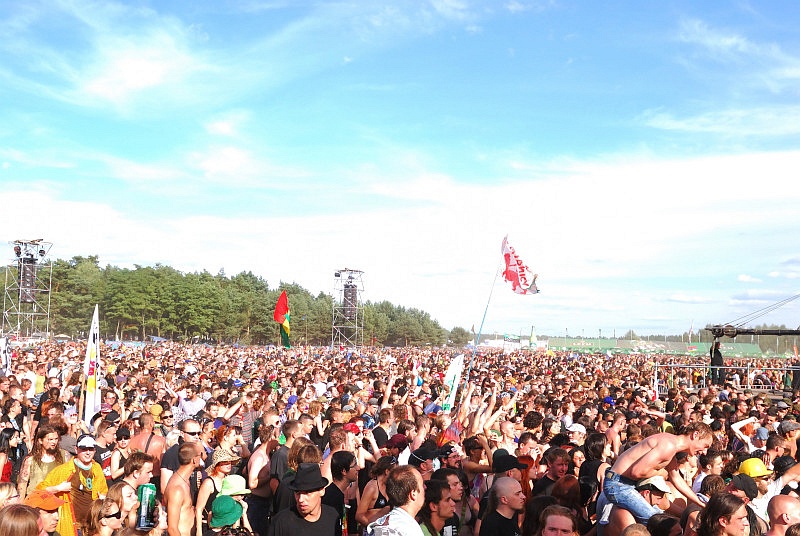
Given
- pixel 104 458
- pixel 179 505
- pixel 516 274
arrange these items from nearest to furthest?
1. pixel 179 505
2. pixel 104 458
3. pixel 516 274

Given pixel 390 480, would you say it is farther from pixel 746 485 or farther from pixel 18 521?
pixel 746 485

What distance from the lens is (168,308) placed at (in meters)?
76.1

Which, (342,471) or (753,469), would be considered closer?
(342,471)

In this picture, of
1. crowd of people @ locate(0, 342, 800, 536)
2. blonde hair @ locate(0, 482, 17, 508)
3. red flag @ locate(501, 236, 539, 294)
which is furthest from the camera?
red flag @ locate(501, 236, 539, 294)

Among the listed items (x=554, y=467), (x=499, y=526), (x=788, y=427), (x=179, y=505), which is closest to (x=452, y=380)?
(x=788, y=427)

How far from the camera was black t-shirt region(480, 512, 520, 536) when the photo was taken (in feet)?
15.4

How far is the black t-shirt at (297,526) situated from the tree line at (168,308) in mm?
65593

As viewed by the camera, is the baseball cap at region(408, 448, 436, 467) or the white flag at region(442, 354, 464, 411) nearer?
the baseball cap at region(408, 448, 436, 467)

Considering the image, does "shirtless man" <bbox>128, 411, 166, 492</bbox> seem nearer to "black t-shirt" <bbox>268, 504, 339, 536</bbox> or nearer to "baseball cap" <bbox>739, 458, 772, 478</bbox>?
"black t-shirt" <bbox>268, 504, 339, 536</bbox>

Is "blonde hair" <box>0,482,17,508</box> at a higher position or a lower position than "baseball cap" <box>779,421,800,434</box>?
lower

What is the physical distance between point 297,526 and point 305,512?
0.10 meters

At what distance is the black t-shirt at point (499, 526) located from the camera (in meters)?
4.69

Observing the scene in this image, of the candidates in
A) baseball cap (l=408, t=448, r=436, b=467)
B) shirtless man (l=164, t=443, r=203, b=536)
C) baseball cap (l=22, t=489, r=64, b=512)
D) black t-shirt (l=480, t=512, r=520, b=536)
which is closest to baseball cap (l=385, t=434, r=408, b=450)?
baseball cap (l=408, t=448, r=436, b=467)

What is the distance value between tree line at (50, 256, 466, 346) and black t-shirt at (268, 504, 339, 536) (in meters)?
65.6
